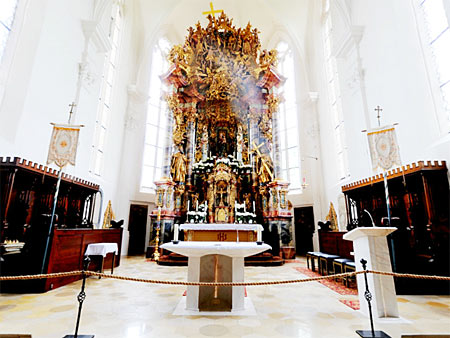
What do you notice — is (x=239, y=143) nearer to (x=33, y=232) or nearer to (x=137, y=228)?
(x=137, y=228)

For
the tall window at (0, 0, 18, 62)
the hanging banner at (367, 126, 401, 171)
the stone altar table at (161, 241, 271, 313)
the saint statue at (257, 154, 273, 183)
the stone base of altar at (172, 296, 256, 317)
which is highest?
the tall window at (0, 0, 18, 62)

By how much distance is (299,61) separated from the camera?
11.8m

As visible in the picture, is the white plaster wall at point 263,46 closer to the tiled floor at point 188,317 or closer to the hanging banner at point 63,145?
the hanging banner at point 63,145

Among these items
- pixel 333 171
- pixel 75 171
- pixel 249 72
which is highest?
pixel 249 72

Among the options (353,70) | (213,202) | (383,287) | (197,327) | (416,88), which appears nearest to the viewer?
(197,327)

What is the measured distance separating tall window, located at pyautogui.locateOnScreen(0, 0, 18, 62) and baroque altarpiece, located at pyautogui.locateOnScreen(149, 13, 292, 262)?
18.2 ft

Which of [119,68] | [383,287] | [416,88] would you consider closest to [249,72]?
[119,68]

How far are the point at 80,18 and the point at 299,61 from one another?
951 cm

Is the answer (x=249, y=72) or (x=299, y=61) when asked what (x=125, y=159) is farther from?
(x=299, y=61)

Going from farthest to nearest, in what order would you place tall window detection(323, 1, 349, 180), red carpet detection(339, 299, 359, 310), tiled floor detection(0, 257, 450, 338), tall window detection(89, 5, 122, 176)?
tall window detection(323, 1, 349, 180) < tall window detection(89, 5, 122, 176) < red carpet detection(339, 299, 359, 310) < tiled floor detection(0, 257, 450, 338)

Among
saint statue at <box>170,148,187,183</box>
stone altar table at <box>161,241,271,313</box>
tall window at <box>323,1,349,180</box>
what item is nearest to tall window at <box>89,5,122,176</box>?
saint statue at <box>170,148,187,183</box>

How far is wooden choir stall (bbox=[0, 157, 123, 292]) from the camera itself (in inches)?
152

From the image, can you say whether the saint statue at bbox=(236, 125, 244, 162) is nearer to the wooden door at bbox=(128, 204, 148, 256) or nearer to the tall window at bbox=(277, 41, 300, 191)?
the tall window at bbox=(277, 41, 300, 191)

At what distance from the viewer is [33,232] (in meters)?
4.14
